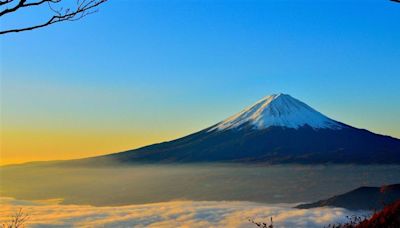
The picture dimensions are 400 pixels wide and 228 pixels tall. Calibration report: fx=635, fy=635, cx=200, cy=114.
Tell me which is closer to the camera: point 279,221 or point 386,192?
point 386,192

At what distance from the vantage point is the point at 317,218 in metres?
194

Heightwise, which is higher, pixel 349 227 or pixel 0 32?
pixel 0 32

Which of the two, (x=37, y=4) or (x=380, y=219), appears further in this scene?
(x=380, y=219)

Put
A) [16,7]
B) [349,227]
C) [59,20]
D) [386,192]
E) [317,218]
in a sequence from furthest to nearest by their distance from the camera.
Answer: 1. [317,218]
2. [386,192]
3. [349,227]
4. [59,20]
5. [16,7]

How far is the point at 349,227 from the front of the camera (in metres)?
12.0

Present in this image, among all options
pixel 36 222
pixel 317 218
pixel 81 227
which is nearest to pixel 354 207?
pixel 317 218

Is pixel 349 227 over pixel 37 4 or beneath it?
beneath

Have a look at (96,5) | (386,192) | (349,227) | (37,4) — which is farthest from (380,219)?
(386,192)

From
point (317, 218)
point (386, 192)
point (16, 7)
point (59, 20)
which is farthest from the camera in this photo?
point (317, 218)

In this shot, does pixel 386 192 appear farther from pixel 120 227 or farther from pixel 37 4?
pixel 37 4

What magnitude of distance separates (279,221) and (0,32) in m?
195

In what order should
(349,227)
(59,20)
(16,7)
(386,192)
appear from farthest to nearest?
(386,192) → (349,227) → (59,20) → (16,7)

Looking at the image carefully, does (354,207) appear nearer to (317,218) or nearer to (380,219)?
(317,218)

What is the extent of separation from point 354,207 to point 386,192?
47798 mm
